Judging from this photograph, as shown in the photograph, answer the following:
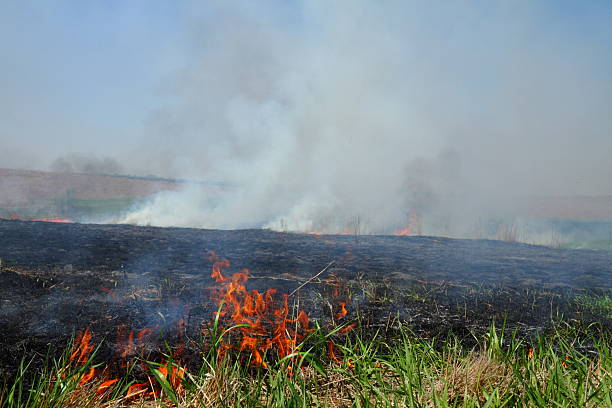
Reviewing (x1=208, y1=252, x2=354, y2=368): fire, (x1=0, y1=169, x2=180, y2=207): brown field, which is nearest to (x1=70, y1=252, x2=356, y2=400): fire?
(x1=208, y1=252, x2=354, y2=368): fire

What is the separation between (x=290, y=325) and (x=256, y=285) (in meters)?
1.37

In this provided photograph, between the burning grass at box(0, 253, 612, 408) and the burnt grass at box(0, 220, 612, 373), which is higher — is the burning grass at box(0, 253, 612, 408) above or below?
below

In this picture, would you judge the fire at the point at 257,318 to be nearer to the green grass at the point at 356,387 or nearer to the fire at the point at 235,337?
the fire at the point at 235,337

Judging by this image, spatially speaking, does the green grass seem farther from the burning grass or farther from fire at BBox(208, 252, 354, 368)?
fire at BBox(208, 252, 354, 368)

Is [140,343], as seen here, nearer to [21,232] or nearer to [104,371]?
[104,371]

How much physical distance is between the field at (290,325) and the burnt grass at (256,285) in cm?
3

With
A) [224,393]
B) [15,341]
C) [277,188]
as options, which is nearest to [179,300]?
[15,341]

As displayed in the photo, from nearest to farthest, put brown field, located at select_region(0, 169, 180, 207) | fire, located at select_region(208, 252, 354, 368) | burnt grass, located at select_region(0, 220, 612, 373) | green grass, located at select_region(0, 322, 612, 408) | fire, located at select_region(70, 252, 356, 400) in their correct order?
green grass, located at select_region(0, 322, 612, 408), fire, located at select_region(70, 252, 356, 400), fire, located at select_region(208, 252, 354, 368), burnt grass, located at select_region(0, 220, 612, 373), brown field, located at select_region(0, 169, 180, 207)

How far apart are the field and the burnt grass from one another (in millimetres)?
25

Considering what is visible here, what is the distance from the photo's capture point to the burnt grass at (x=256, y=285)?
12.9 feet

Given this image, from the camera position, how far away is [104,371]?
304cm

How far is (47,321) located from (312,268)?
11.8 ft

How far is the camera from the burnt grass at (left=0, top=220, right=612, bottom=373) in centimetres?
393

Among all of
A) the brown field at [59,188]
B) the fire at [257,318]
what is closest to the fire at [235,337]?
the fire at [257,318]
